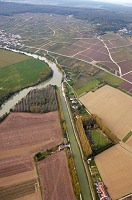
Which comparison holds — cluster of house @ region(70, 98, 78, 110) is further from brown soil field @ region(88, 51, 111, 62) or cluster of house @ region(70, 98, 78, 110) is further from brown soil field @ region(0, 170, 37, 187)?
brown soil field @ region(88, 51, 111, 62)

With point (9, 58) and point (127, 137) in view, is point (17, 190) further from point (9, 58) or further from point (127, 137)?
point (9, 58)

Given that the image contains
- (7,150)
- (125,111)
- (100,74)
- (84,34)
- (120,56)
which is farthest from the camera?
(84,34)

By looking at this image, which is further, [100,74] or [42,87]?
[100,74]

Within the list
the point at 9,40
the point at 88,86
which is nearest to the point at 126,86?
the point at 88,86

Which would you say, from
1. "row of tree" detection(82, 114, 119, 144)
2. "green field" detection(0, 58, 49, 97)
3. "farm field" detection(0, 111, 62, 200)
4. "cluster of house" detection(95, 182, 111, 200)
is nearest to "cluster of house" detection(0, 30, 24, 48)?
"green field" detection(0, 58, 49, 97)

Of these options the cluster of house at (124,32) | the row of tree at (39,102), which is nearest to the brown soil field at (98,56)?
the row of tree at (39,102)

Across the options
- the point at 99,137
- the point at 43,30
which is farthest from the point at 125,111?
the point at 43,30

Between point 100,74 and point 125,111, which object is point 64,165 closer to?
point 125,111
